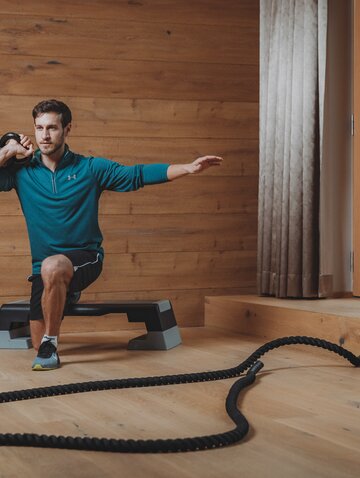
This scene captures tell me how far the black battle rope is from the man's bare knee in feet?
2.39

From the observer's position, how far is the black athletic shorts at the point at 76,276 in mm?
3459

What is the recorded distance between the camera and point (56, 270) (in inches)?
131

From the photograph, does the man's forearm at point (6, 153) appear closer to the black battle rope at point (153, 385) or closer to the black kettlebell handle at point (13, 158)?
the black kettlebell handle at point (13, 158)

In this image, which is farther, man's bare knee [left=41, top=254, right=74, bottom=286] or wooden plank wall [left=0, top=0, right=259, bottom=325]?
wooden plank wall [left=0, top=0, right=259, bottom=325]

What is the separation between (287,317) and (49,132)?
1.35 meters

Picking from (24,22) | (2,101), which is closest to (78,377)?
(2,101)

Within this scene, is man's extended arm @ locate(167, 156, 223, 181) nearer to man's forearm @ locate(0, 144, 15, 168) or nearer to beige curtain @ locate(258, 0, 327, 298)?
man's forearm @ locate(0, 144, 15, 168)

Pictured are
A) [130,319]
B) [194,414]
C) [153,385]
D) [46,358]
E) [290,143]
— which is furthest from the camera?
[290,143]

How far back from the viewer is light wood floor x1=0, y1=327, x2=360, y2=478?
176 cm

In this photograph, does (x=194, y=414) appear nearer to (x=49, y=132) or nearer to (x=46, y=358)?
(x=46, y=358)

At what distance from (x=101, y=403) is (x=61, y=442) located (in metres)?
0.59

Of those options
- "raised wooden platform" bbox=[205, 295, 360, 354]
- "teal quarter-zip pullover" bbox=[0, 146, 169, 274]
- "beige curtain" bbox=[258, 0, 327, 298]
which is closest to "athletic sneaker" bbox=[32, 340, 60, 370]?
"teal quarter-zip pullover" bbox=[0, 146, 169, 274]

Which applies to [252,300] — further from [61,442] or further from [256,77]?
[61,442]

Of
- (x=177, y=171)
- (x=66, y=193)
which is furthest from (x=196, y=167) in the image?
(x=66, y=193)
